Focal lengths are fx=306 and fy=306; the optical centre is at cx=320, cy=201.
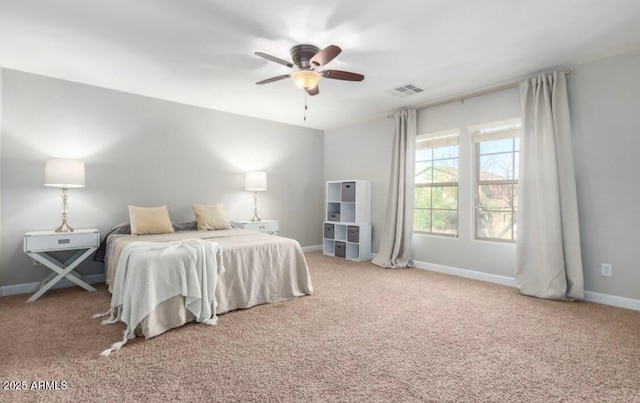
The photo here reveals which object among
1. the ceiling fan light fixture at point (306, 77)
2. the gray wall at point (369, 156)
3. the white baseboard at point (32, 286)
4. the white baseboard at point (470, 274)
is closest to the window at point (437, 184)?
the white baseboard at point (470, 274)

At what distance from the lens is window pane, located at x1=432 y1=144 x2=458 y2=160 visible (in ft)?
14.1

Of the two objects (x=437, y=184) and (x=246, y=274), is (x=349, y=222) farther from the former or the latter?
(x=246, y=274)

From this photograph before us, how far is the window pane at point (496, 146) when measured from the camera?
3773 mm

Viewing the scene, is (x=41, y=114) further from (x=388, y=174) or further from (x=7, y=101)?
(x=388, y=174)

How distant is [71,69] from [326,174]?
4.15 metres

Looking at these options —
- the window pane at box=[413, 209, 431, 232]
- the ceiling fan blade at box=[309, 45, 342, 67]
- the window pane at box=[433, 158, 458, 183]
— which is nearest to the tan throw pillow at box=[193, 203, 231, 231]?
the ceiling fan blade at box=[309, 45, 342, 67]

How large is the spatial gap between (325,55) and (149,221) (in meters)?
2.81

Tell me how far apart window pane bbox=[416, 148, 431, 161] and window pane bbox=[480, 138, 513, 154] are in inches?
30.7

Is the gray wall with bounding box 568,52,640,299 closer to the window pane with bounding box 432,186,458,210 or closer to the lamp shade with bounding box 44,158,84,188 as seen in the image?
the window pane with bounding box 432,186,458,210

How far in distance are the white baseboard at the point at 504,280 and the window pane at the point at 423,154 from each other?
157cm

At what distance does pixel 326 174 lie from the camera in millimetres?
6219

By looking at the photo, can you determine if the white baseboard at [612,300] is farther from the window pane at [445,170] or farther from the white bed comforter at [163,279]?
the white bed comforter at [163,279]

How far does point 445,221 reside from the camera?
4.39 meters

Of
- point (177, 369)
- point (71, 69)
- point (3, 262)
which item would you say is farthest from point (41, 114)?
point (177, 369)
